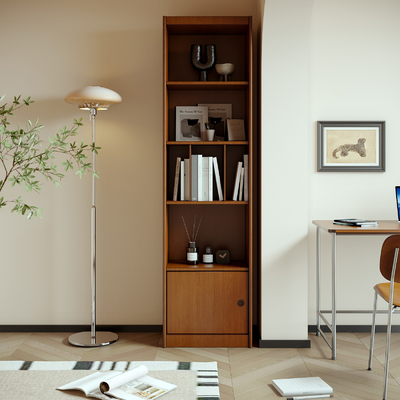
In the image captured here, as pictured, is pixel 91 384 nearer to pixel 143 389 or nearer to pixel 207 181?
pixel 143 389

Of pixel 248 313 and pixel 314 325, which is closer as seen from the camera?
pixel 248 313

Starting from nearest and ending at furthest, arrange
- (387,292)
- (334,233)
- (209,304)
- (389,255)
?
(389,255)
(387,292)
(334,233)
(209,304)

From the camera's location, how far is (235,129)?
3.31m

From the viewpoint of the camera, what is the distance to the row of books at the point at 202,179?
10.4 ft

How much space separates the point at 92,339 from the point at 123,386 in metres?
1.07

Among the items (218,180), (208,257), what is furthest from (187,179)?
(208,257)

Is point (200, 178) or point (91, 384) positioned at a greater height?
point (200, 178)

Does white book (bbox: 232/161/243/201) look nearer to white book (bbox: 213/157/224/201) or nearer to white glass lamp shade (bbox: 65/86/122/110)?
white book (bbox: 213/157/224/201)

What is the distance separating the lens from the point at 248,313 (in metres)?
3.15

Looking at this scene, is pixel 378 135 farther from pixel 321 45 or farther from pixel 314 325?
pixel 314 325

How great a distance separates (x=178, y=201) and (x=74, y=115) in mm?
1126

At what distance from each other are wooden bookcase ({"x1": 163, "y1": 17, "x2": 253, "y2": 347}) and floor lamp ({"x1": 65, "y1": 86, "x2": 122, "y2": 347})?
16.4 inches

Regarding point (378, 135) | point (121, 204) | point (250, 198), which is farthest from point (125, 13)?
point (378, 135)

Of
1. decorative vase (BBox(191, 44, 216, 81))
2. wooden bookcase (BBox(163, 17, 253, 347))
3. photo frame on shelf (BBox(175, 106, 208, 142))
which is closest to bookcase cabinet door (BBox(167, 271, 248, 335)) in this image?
wooden bookcase (BBox(163, 17, 253, 347))
